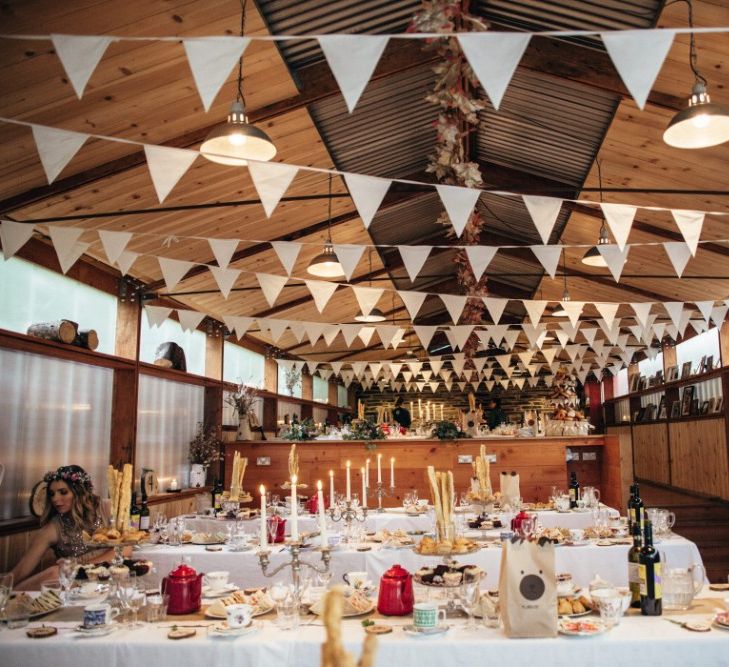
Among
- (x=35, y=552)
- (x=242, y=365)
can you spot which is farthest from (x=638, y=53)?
(x=242, y=365)

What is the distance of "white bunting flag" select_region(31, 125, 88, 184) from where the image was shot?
313cm

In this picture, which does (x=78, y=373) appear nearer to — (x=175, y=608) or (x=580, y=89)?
(x=175, y=608)

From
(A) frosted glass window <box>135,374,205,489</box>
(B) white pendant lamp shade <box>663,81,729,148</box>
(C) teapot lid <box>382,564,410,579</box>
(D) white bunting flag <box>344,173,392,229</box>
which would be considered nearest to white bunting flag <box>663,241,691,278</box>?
(B) white pendant lamp shade <box>663,81,729,148</box>

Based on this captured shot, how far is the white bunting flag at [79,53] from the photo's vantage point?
2471 mm

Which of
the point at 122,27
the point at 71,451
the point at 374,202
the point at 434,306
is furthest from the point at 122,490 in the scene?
the point at 434,306

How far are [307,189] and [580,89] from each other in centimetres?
266

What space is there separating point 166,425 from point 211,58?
628 centimetres

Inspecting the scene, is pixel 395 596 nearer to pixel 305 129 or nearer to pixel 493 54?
pixel 493 54

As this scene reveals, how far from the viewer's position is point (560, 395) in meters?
11.2

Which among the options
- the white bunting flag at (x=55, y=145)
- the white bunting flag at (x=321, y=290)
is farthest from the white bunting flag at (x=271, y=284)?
the white bunting flag at (x=55, y=145)

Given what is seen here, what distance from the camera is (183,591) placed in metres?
2.69

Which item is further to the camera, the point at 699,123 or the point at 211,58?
the point at 699,123

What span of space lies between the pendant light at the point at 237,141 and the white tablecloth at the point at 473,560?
2.37m

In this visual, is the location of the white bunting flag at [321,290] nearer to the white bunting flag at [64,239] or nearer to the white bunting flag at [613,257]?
the white bunting flag at [64,239]
